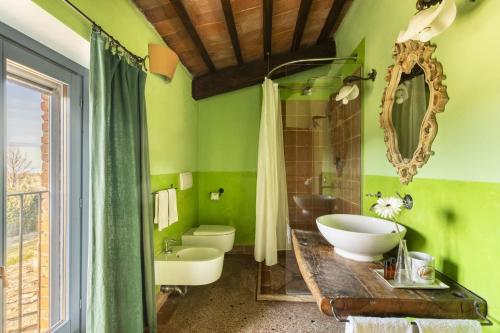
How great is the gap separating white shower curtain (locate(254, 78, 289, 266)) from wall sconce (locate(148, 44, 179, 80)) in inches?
46.7

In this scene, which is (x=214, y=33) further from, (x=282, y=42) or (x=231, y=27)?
(x=282, y=42)

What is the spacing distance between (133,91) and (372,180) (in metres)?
1.90

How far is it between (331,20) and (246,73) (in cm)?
111

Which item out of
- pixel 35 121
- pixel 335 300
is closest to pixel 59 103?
pixel 35 121

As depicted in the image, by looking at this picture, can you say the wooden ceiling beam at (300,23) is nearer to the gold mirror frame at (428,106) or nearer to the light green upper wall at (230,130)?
the light green upper wall at (230,130)

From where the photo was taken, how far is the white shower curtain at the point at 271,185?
266cm

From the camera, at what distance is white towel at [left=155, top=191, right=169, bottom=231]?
197cm

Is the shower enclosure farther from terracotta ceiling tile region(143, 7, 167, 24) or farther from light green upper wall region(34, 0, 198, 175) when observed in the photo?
terracotta ceiling tile region(143, 7, 167, 24)

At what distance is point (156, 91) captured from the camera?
205 cm

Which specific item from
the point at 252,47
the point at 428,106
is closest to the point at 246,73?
the point at 252,47

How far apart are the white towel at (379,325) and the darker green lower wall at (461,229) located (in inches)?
14.9

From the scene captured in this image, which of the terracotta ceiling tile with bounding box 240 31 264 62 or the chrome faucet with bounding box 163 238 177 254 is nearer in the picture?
the chrome faucet with bounding box 163 238 177 254

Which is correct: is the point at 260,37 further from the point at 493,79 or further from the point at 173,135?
the point at 493,79

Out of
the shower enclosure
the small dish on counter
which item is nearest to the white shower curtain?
the shower enclosure
